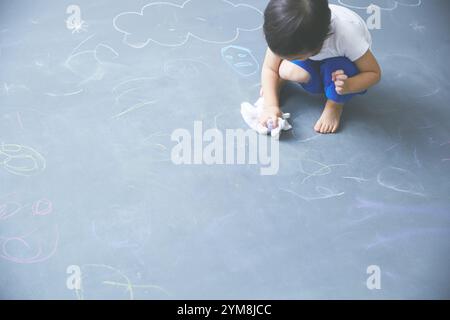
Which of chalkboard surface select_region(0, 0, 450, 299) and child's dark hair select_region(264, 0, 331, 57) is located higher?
child's dark hair select_region(264, 0, 331, 57)

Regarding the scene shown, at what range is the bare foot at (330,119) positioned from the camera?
1302 millimetres

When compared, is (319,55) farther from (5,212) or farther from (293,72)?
(5,212)

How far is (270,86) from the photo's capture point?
1323 millimetres

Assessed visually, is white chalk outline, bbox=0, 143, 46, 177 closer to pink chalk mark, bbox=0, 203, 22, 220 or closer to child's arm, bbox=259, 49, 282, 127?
pink chalk mark, bbox=0, 203, 22, 220

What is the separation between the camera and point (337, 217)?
120cm

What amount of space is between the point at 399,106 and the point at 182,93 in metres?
→ 0.48

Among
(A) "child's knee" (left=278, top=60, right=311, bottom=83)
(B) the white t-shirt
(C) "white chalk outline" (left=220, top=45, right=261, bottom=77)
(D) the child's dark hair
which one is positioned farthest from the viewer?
(C) "white chalk outline" (left=220, top=45, right=261, bottom=77)

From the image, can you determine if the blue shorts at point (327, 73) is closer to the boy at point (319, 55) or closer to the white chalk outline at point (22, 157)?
the boy at point (319, 55)

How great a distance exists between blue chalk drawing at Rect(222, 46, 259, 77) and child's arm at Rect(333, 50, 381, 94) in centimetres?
24

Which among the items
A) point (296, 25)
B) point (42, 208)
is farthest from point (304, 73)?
point (42, 208)

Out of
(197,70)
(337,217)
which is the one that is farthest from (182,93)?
(337,217)

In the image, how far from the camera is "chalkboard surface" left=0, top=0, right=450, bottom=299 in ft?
3.73

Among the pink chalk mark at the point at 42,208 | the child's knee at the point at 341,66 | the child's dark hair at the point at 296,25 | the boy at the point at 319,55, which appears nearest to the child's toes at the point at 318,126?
the boy at the point at 319,55

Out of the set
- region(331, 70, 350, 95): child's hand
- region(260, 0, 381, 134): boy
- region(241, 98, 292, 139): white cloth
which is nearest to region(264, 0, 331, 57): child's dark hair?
region(260, 0, 381, 134): boy
